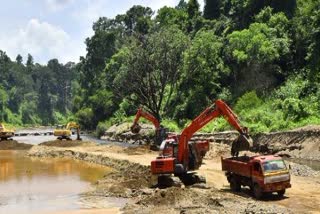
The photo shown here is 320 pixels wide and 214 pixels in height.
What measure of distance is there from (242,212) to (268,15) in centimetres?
5943

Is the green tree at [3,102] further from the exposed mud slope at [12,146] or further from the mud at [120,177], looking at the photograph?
the mud at [120,177]

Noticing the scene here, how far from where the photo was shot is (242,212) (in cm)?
2162

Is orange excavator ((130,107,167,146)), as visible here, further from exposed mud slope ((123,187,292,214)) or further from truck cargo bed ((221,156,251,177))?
exposed mud slope ((123,187,292,214))

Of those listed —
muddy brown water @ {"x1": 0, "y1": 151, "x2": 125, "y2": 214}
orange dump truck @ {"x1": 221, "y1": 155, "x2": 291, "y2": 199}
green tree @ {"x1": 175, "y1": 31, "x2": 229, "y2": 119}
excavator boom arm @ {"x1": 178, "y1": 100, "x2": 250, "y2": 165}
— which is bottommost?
muddy brown water @ {"x1": 0, "y1": 151, "x2": 125, "y2": 214}

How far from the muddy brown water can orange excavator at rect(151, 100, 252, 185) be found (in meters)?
3.30

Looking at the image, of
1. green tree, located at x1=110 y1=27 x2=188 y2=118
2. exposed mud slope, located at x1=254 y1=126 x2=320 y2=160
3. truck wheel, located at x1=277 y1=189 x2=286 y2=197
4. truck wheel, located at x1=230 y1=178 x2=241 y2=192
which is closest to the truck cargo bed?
truck wheel, located at x1=230 y1=178 x2=241 y2=192

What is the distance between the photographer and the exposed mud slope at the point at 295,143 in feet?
147

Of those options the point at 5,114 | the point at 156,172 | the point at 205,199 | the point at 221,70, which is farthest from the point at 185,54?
the point at 5,114

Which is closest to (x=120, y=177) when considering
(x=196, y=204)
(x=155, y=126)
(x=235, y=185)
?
(x=235, y=185)

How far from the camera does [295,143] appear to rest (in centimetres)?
4716

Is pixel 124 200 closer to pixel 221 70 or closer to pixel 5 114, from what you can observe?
pixel 221 70

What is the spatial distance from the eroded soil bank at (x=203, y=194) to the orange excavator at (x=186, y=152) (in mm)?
1132

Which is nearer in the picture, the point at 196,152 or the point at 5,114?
the point at 196,152

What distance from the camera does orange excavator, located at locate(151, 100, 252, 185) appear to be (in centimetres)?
2848
